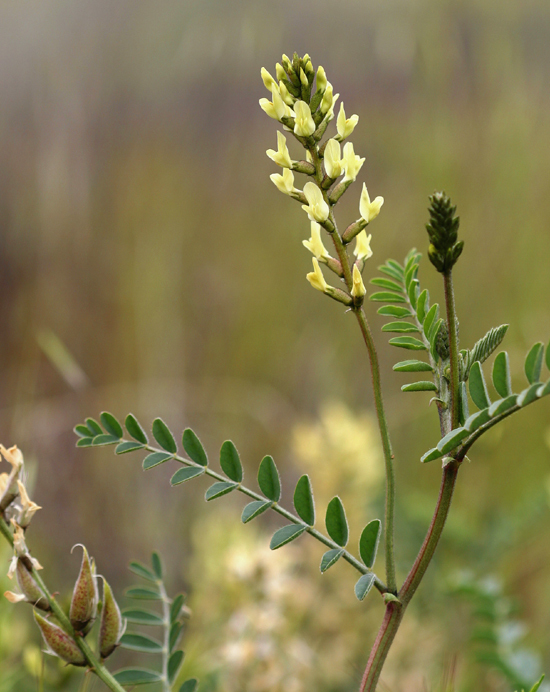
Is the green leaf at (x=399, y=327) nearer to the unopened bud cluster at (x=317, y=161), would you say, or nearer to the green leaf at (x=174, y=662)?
the unopened bud cluster at (x=317, y=161)

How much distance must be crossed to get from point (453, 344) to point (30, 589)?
0.85 ft

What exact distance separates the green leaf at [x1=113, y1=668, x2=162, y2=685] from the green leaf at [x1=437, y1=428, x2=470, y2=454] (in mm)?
282

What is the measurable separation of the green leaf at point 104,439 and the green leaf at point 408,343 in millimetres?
201

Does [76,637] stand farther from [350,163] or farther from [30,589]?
[350,163]

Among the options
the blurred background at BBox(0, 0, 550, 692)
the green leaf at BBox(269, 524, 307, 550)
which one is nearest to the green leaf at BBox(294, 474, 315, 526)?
the green leaf at BBox(269, 524, 307, 550)

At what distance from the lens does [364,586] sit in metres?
0.35

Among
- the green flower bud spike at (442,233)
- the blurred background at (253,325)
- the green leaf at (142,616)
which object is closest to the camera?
the green flower bud spike at (442,233)

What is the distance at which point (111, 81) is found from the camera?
2.72 meters

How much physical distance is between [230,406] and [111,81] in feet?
5.40

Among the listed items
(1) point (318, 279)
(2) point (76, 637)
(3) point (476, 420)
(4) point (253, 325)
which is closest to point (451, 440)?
(3) point (476, 420)

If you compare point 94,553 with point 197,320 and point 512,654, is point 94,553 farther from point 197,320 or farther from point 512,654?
point 512,654

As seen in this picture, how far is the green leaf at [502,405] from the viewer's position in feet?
1.08

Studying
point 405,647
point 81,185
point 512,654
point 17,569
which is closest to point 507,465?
point 405,647

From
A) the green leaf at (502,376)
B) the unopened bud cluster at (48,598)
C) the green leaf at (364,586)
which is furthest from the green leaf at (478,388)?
the unopened bud cluster at (48,598)
